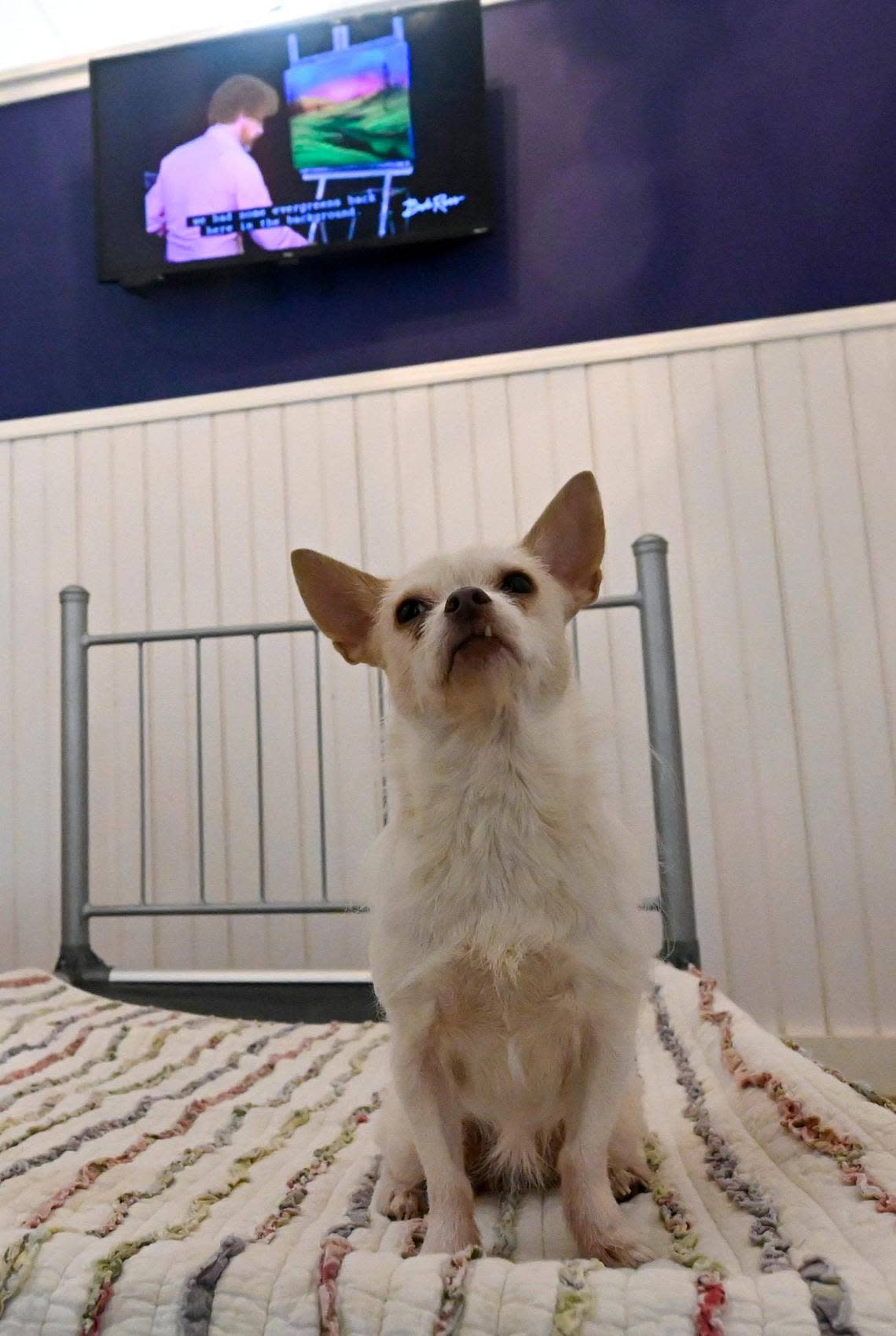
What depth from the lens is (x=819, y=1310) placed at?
2.04ft

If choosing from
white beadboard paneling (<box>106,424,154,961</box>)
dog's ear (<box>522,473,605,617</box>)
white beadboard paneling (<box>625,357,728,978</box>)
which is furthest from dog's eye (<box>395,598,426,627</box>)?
white beadboard paneling (<box>106,424,154,961</box>)

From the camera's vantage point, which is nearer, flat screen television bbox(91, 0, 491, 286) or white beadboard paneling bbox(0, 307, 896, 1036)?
white beadboard paneling bbox(0, 307, 896, 1036)

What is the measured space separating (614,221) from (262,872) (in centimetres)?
189

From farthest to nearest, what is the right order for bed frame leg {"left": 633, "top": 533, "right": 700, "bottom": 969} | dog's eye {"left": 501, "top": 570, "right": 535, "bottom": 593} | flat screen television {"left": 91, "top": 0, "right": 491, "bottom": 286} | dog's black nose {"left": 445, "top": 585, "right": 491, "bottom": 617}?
flat screen television {"left": 91, "top": 0, "right": 491, "bottom": 286} < bed frame leg {"left": 633, "top": 533, "right": 700, "bottom": 969} < dog's eye {"left": 501, "top": 570, "right": 535, "bottom": 593} < dog's black nose {"left": 445, "top": 585, "right": 491, "bottom": 617}

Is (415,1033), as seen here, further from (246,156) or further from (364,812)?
(246,156)

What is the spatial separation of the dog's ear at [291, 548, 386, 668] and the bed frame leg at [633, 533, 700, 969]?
94 cm

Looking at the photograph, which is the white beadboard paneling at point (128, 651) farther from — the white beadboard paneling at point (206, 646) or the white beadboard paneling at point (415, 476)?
the white beadboard paneling at point (415, 476)

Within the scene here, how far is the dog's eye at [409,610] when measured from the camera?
1035 millimetres

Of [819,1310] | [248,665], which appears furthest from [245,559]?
[819,1310]

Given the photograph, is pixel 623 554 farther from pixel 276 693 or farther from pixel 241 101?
pixel 241 101

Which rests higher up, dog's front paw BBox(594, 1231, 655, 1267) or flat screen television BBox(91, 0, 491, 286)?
flat screen television BBox(91, 0, 491, 286)

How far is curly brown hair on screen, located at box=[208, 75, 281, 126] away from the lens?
2811 millimetres

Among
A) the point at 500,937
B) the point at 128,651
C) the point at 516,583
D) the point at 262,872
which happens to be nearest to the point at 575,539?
the point at 516,583

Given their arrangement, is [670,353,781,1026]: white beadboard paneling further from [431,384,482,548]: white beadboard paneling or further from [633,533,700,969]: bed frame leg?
[431,384,482,548]: white beadboard paneling
